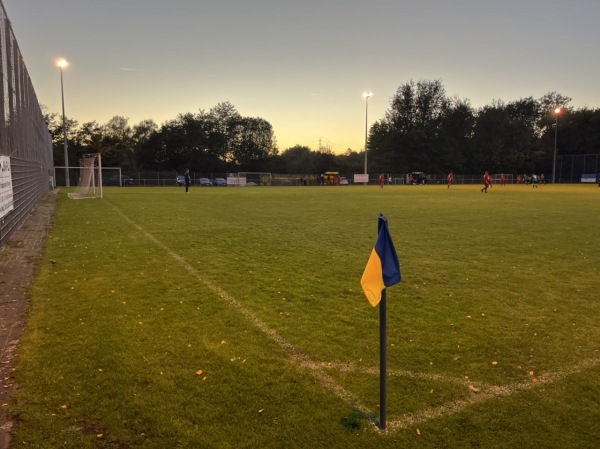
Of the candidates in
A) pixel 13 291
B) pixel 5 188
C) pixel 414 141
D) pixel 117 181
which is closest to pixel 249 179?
pixel 117 181

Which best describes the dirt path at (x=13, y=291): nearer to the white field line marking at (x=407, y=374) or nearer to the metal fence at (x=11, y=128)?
the metal fence at (x=11, y=128)

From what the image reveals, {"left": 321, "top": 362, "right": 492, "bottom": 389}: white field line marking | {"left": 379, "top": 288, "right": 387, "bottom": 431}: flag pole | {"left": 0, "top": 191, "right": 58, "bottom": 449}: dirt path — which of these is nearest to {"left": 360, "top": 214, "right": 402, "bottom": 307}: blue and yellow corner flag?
{"left": 379, "top": 288, "right": 387, "bottom": 431}: flag pole

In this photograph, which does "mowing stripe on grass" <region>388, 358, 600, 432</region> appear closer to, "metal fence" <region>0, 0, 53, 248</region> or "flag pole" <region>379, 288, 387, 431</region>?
"flag pole" <region>379, 288, 387, 431</region>

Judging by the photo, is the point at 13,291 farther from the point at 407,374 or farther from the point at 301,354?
the point at 407,374

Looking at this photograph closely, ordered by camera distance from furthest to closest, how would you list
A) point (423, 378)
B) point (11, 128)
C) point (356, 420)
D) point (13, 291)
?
point (11, 128)
point (13, 291)
point (423, 378)
point (356, 420)

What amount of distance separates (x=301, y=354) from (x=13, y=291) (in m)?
4.96

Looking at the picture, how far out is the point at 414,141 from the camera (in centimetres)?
9038

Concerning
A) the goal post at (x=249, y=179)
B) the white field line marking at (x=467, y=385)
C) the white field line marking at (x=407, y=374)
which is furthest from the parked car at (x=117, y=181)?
the white field line marking at (x=467, y=385)

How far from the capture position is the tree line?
8444 cm

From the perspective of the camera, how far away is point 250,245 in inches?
427

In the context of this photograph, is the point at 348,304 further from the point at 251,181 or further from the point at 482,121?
the point at 482,121

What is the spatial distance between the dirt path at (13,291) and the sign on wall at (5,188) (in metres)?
0.90

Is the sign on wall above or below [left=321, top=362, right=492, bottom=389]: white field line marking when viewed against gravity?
above

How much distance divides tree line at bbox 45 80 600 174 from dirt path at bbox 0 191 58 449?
7330 centimetres
